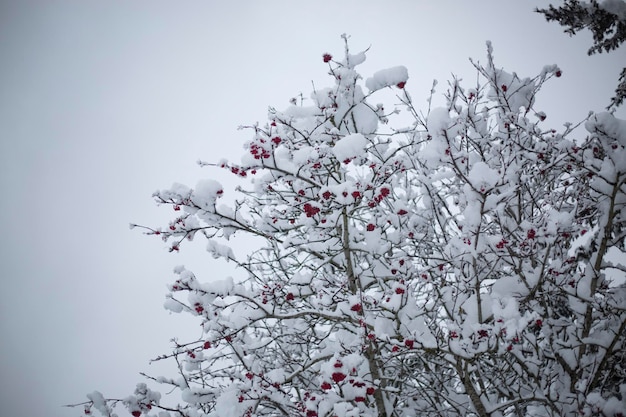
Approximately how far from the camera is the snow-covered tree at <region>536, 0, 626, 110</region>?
11.5ft

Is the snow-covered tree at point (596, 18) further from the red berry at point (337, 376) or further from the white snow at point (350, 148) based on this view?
the red berry at point (337, 376)

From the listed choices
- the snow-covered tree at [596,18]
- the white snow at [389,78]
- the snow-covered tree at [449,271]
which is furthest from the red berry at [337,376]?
the snow-covered tree at [596,18]

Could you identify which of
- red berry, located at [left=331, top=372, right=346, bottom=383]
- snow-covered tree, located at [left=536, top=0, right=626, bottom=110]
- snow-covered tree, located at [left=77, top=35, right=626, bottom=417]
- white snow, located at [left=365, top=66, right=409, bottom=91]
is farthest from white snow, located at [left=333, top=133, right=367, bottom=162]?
snow-covered tree, located at [left=536, top=0, right=626, bottom=110]

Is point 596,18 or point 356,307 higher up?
point 596,18

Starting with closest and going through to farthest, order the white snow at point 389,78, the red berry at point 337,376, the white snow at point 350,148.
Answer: the red berry at point 337,376
the white snow at point 350,148
the white snow at point 389,78

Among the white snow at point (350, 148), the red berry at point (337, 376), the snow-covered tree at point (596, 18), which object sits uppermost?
the snow-covered tree at point (596, 18)

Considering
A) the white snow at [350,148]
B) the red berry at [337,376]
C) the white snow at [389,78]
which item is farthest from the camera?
the white snow at [389,78]

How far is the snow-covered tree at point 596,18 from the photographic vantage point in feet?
11.5

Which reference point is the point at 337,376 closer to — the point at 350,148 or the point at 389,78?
the point at 350,148

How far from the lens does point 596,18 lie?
3648mm

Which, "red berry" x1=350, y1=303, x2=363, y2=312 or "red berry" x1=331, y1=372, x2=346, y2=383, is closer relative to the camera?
"red berry" x1=331, y1=372, x2=346, y2=383

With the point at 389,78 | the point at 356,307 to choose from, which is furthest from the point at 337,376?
the point at 389,78

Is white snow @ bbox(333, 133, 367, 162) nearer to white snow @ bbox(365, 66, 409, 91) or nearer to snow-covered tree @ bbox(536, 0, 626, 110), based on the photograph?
white snow @ bbox(365, 66, 409, 91)

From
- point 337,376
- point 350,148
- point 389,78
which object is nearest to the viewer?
point 337,376
